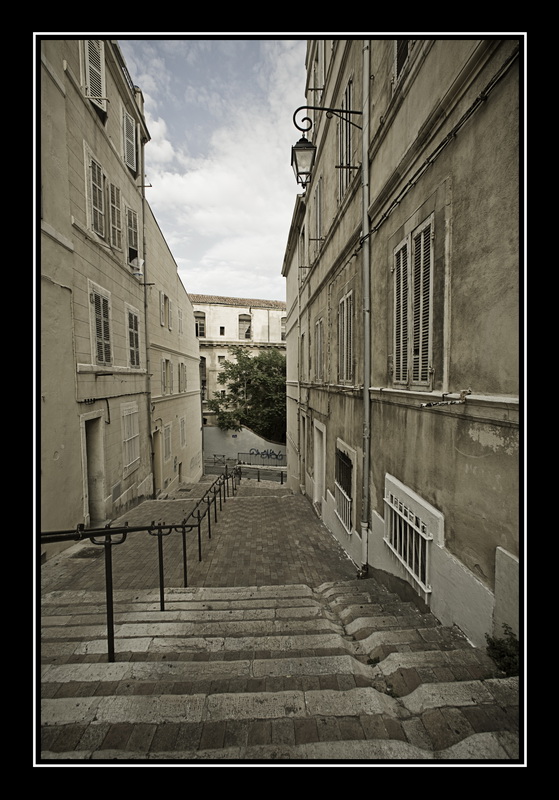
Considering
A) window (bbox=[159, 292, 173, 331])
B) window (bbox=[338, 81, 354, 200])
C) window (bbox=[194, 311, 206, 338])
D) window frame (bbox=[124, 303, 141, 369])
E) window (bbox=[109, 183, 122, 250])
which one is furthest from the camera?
window (bbox=[194, 311, 206, 338])

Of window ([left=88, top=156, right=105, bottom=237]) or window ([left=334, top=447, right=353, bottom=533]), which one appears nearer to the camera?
window ([left=334, top=447, right=353, bottom=533])

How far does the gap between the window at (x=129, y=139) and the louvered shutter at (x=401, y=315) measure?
31.5ft

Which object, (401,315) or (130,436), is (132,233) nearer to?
(130,436)

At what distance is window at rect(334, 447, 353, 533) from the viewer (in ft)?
22.4

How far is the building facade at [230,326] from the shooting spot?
3719 cm

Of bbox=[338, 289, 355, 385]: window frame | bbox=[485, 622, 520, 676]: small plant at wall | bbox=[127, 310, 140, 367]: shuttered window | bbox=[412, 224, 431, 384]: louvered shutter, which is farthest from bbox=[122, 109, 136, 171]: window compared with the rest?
bbox=[485, 622, 520, 676]: small plant at wall

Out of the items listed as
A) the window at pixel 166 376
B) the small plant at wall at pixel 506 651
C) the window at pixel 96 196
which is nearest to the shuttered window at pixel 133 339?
the window at pixel 96 196

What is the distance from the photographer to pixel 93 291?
794 centimetres

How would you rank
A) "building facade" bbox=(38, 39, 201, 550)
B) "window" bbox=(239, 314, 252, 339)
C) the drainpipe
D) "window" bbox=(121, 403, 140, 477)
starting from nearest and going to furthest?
the drainpipe, "building facade" bbox=(38, 39, 201, 550), "window" bbox=(121, 403, 140, 477), "window" bbox=(239, 314, 252, 339)

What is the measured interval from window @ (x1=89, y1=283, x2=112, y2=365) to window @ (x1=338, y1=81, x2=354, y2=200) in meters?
5.73

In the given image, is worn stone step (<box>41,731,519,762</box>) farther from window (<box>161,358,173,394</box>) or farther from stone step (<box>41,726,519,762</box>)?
window (<box>161,358,173,394</box>)

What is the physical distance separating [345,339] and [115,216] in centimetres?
697

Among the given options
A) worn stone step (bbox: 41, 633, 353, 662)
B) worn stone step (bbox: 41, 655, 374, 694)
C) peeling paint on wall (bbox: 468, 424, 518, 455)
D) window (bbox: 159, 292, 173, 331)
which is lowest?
worn stone step (bbox: 41, 633, 353, 662)

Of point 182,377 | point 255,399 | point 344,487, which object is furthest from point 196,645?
point 255,399
